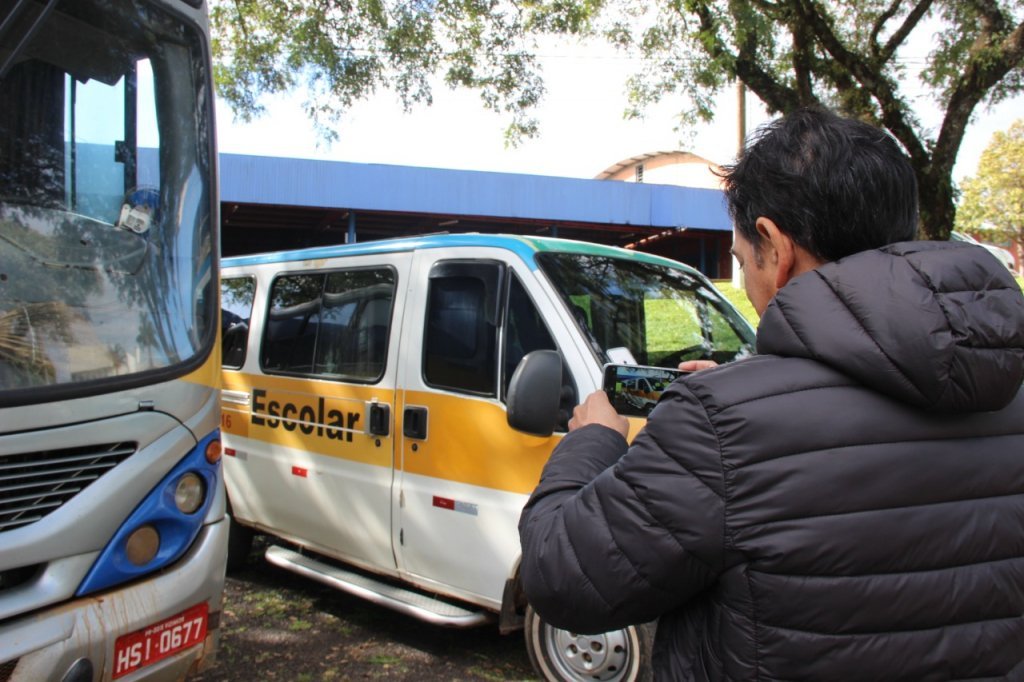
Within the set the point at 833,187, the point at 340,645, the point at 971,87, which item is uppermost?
the point at 971,87

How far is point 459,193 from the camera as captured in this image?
2244 centimetres

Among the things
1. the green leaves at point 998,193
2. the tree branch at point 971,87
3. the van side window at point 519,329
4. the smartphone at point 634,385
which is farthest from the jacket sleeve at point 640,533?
the green leaves at point 998,193

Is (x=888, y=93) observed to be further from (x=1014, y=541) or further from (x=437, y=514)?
(x=1014, y=541)

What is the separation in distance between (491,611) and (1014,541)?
304 cm

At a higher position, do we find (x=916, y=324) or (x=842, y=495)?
(x=916, y=324)

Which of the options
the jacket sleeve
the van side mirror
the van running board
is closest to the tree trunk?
the van running board

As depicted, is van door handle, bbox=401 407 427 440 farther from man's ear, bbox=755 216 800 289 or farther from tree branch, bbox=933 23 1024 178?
tree branch, bbox=933 23 1024 178

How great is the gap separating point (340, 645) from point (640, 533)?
379 cm

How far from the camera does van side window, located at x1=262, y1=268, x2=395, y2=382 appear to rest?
452 centimetres

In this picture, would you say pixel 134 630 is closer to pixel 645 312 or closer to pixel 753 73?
pixel 645 312

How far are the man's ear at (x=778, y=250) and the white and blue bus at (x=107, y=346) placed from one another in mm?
2326

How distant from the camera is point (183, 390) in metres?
3.03

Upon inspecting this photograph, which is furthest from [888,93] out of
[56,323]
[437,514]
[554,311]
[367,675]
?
[56,323]

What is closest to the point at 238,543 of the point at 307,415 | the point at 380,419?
the point at 307,415
